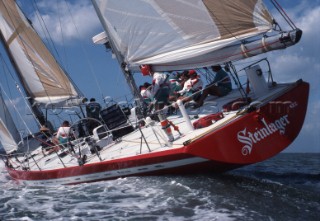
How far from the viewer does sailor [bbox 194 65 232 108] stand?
29.9 ft

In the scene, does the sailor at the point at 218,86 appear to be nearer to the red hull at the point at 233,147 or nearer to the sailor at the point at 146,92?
the sailor at the point at 146,92

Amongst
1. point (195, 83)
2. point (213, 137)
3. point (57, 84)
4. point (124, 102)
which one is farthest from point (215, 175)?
point (57, 84)

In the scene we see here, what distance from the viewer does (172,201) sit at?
598 cm

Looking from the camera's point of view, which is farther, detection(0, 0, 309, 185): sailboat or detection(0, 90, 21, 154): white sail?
detection(0, 90, 21, 154): white sail

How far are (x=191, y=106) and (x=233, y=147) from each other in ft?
8.75

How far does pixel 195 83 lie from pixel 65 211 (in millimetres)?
4554

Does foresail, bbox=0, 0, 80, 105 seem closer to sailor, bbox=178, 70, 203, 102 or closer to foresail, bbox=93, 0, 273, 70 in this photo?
foresail, bbox=93, 0, 273, 70

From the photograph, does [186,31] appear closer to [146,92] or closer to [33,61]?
[146,92]

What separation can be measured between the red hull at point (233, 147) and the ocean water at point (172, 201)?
0.21 m

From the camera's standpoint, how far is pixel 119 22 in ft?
28.8

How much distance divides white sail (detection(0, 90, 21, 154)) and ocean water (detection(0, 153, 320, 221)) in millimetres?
4659

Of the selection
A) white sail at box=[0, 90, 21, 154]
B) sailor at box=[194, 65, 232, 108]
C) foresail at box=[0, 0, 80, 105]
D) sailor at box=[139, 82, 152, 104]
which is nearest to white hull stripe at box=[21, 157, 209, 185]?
sailor at box=[194, 65, 232, 108]

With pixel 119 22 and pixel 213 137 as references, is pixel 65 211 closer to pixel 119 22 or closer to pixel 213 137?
pixel 213 137

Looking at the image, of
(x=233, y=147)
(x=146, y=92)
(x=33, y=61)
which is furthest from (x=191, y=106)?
(x=33, y=61)
